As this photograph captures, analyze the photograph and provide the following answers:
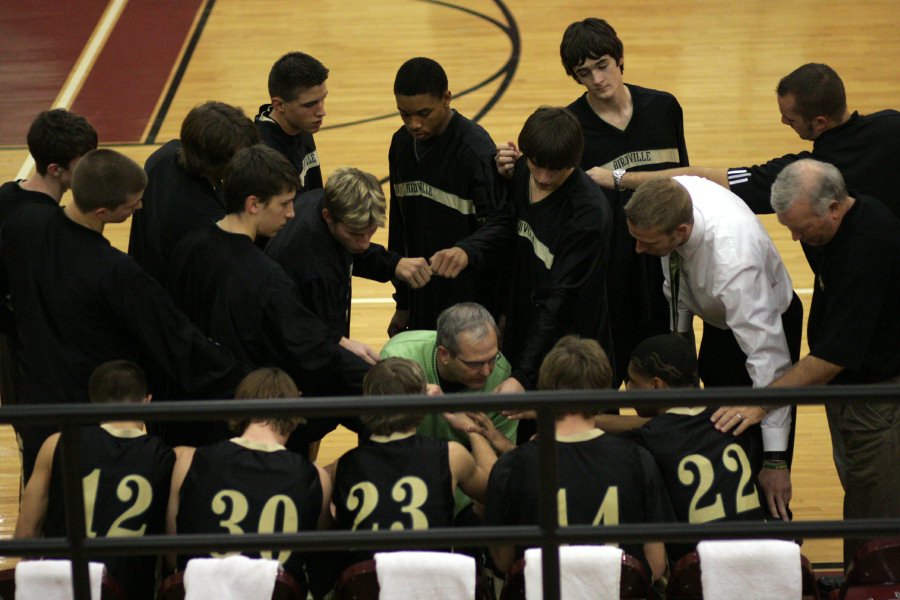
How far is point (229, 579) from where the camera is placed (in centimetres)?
296

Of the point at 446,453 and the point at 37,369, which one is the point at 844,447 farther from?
the point at 37,369

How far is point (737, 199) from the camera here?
4.17 metres

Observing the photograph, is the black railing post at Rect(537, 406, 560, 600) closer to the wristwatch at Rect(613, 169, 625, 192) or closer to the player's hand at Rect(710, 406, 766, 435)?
the player's hand at Rect(710, 406, 766, 435)

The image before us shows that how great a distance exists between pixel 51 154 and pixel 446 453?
191 cm

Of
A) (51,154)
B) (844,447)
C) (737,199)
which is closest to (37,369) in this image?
(51,154)

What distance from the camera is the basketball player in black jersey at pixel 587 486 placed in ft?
10.8

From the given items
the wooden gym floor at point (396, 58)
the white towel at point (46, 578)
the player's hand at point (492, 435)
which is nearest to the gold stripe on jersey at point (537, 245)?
the player's hand at point (492, 435)

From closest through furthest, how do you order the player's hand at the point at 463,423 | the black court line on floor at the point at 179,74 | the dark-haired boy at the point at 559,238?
the player's hand at the point at 463,423
the dark-haired boy at the point at 559,238
the black court line on floor at the point at 179,74

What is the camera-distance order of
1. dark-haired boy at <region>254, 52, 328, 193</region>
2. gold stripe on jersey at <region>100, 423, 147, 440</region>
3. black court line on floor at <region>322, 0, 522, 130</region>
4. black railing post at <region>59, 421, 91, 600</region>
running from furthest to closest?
black court line on floor at <region>322, 0, 522, 130</region>, dark-haired boy at <region>254, 52, 328, 193</region>, gold stripe on jersey at <region>100, 423, 147, 440</region>, black railing post at <region>59, 421, 91, 600</region>

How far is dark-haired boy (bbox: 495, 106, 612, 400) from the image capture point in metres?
4.14

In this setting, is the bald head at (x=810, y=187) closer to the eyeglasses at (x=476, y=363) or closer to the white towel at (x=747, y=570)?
the eyeglasses at (x=476, y=363)

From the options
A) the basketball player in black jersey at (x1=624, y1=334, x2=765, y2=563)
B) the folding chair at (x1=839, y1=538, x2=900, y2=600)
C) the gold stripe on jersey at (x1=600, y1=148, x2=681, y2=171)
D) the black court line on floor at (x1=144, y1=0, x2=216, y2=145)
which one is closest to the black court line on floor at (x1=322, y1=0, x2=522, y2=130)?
the black court line on floor at (x1=144, y1=0, x2=216, y2=145)

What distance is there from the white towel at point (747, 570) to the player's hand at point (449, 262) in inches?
69.2

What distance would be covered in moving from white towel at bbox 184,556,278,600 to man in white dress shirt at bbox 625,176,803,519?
5.56 ft
